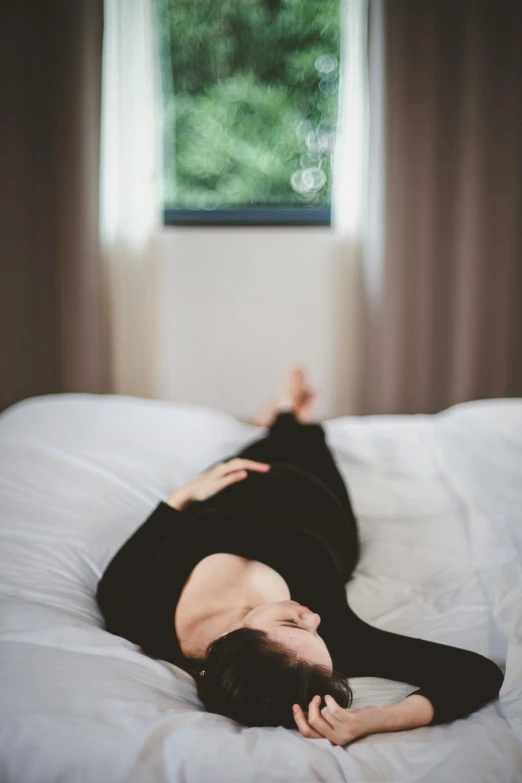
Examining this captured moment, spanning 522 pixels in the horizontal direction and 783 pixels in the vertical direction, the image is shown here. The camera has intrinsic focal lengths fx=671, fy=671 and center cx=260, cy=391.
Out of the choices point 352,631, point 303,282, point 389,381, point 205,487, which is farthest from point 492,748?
point 303,282

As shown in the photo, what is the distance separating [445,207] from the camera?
9.47ft

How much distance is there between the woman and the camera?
0.86 metres

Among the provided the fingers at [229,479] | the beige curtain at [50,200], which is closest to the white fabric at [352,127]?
the beige curtain at [50,200]

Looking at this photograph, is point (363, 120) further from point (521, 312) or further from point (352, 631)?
point (352, 631)

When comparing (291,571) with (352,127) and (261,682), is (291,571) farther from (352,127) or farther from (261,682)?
(352,127)

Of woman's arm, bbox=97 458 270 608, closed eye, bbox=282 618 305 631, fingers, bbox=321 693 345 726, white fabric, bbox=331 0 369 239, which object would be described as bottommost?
fingers, bbox=321 693 345 726

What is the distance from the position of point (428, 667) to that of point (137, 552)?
0.51 meters

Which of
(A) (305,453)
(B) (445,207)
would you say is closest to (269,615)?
(A) (305,453)

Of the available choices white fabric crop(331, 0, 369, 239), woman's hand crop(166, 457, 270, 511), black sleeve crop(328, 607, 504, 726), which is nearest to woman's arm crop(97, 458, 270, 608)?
woman's hand crop(166, 457, 270, 511)

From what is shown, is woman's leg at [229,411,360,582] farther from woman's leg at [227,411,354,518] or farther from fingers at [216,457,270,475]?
fingers at [216,457,270,475]

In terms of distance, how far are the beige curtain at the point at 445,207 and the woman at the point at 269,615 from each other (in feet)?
5.37

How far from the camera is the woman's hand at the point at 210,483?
126 centimetres

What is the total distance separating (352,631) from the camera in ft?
3.32

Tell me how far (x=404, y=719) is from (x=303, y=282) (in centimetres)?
238
